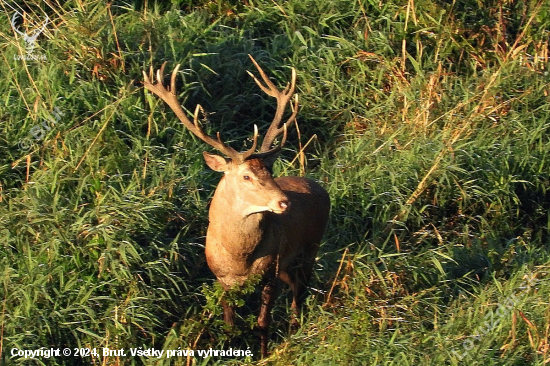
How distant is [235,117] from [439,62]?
5.56ft

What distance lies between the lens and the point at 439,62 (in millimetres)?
7586

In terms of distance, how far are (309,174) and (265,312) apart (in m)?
1.60

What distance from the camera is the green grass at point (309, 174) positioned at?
521 cm

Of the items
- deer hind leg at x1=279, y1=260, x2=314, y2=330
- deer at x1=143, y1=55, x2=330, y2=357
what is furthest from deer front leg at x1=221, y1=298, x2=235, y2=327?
deer hind leg at x1=279, y1=260, x2=314, y2=330

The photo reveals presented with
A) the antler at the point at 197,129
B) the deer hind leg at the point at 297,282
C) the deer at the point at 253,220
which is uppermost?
the antler at the point at 197,129

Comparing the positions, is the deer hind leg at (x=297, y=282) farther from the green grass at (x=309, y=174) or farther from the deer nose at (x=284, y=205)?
the deer nose at (x=284, y=205)

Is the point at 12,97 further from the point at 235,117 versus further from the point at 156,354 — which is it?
the point at 156,354

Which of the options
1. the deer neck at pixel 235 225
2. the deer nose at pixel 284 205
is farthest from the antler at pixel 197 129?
the deer nose at pixel 284 205

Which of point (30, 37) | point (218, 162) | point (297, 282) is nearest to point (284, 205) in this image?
point (218, 162)

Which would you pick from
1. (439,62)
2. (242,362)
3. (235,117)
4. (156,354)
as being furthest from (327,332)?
(439,62)

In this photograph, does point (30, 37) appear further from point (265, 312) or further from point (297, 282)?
point (265, 312)

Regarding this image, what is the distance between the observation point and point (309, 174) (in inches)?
267

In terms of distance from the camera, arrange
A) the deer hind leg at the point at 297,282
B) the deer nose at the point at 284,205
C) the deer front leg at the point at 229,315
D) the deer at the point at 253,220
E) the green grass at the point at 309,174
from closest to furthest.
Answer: the deer nose at the point at 284,205 → the deer at the point at 253,220 → the green grass at the point at 309,174 → the deer front leg at the point at 229,315 → the deer hind leg at the point at 297,282

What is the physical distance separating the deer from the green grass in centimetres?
18
